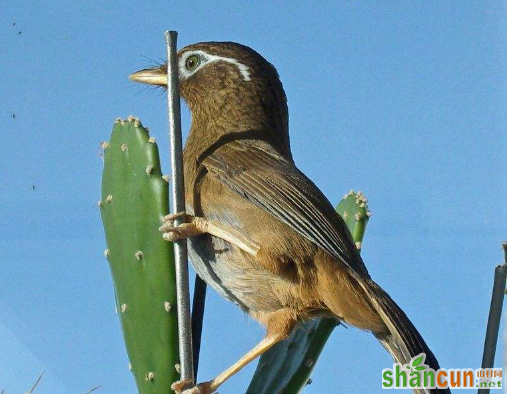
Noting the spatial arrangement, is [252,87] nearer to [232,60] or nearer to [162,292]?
[232,60]

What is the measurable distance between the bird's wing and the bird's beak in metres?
0.37

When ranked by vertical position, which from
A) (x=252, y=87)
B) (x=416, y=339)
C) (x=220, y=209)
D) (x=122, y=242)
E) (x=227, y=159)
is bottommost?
(x=416, y=339)

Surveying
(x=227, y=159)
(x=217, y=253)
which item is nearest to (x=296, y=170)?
(x=227, y=159)

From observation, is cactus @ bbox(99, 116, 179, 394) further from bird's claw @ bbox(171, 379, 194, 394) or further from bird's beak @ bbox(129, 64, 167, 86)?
bird's beak @ bbox(129, 64, 167, 86)

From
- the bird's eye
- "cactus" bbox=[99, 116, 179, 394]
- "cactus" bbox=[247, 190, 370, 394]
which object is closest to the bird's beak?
the bird's eye

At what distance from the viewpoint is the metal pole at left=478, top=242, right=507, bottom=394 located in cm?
190

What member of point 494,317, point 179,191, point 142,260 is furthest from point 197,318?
point 494,317

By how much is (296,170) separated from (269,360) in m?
0.61

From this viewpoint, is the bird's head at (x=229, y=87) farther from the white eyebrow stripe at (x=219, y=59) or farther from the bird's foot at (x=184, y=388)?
the bird's foot at (x=184, y=388)

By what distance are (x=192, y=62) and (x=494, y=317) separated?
1486 millimetres

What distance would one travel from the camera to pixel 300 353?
2430mm

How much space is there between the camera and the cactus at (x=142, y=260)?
200 centimetres

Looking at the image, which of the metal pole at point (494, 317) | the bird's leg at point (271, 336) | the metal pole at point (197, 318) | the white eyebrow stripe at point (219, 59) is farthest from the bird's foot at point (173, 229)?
the white eyebrow stripe at point (219, 59)

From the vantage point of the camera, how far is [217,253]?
2.31 metres
